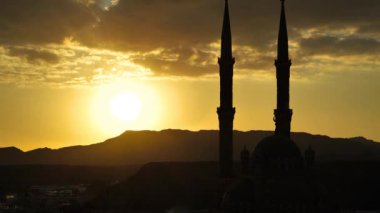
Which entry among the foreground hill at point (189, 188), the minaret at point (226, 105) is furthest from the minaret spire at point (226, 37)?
the foreground hill at point (189, 188)

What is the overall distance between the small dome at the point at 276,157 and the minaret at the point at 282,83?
6.26m

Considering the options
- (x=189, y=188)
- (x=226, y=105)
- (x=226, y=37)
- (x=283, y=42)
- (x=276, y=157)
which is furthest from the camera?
(x=189, y=188)

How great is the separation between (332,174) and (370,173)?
651 cm

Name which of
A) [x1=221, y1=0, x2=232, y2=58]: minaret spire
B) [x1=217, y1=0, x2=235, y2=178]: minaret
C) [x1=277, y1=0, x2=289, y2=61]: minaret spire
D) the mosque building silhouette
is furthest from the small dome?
[x1=221, y1=0, x2=232, y2=58]: minaret spire

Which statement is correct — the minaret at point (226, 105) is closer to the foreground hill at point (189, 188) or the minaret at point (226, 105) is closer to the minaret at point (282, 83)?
the minaret at point (282, 83)

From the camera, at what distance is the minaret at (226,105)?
60.3 m

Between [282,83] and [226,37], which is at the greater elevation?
[226,37]

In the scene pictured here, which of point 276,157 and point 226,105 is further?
point 226,105

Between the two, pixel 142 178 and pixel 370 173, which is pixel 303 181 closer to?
pixel 370 173

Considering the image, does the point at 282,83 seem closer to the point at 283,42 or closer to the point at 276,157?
the point at 283,42

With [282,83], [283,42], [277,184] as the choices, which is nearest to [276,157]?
[277,184]

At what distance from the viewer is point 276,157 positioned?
51.2 metres

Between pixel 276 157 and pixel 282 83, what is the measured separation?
10962mm

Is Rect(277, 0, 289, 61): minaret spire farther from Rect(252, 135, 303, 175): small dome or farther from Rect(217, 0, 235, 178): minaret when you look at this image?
Rect(252, 135, 303, 175): small dome
